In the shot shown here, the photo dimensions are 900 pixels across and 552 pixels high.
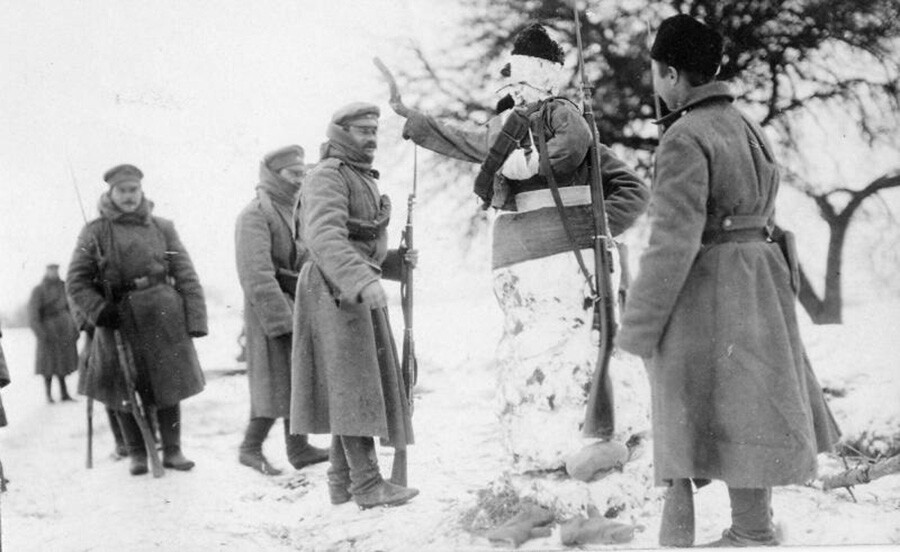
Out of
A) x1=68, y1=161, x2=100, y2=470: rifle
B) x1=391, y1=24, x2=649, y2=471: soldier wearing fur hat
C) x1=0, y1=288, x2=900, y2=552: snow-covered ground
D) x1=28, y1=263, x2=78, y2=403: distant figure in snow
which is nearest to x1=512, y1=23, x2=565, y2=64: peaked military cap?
x1=391, y1=24, x2=649, y2=471: soldier wearing fur hat

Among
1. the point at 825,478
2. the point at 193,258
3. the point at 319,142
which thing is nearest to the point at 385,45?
the point at 319,142

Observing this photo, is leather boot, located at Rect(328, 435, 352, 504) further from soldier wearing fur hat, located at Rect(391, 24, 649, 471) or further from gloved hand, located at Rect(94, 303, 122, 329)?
gloved hand, located at Rect(94, 303, 122, 329)

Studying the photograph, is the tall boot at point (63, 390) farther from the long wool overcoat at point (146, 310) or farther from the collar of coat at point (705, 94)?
the collar of coat at point (705, 94)

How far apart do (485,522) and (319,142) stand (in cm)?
186

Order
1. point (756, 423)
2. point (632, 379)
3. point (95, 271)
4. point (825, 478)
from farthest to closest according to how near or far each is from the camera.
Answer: point (95, 271) < point (825, 478) < point (632, 379) < point (756, 423)

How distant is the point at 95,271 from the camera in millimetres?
4152

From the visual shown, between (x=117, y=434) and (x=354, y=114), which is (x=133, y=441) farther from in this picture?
(x=354, y=114)

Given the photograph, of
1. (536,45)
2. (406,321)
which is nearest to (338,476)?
(406,321)

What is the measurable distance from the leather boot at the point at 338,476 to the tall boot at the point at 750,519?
1.67m

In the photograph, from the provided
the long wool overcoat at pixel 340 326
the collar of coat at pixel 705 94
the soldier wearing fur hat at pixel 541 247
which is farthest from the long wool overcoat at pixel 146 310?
the collar of coat at pixel 705 94

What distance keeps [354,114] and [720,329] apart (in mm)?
1873

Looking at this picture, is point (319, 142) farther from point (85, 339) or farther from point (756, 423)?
point (756, 423)

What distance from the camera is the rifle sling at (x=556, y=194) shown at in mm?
3238

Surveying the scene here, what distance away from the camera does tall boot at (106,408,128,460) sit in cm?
416
